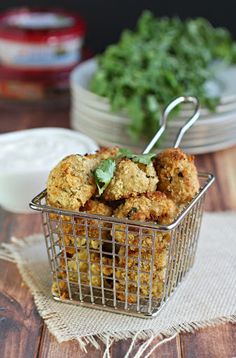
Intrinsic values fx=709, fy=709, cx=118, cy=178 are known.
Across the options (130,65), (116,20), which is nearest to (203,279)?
(130,65)

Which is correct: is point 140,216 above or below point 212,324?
above

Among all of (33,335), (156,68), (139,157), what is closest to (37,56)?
(156,68)

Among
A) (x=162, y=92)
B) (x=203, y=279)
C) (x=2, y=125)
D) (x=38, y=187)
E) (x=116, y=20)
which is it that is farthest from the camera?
(x=116, y=20)

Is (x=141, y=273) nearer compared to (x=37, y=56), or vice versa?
(x=141, y=273)

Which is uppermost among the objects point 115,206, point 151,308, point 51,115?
point 115,206

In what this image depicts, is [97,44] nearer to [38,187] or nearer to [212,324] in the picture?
[38,187]

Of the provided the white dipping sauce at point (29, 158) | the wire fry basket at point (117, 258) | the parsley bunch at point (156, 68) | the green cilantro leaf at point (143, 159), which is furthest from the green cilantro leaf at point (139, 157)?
the parsley bunch at point (156, 68)

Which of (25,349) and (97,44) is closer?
(25,349)

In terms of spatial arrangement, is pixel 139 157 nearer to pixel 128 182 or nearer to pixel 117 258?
pixel 128 182
